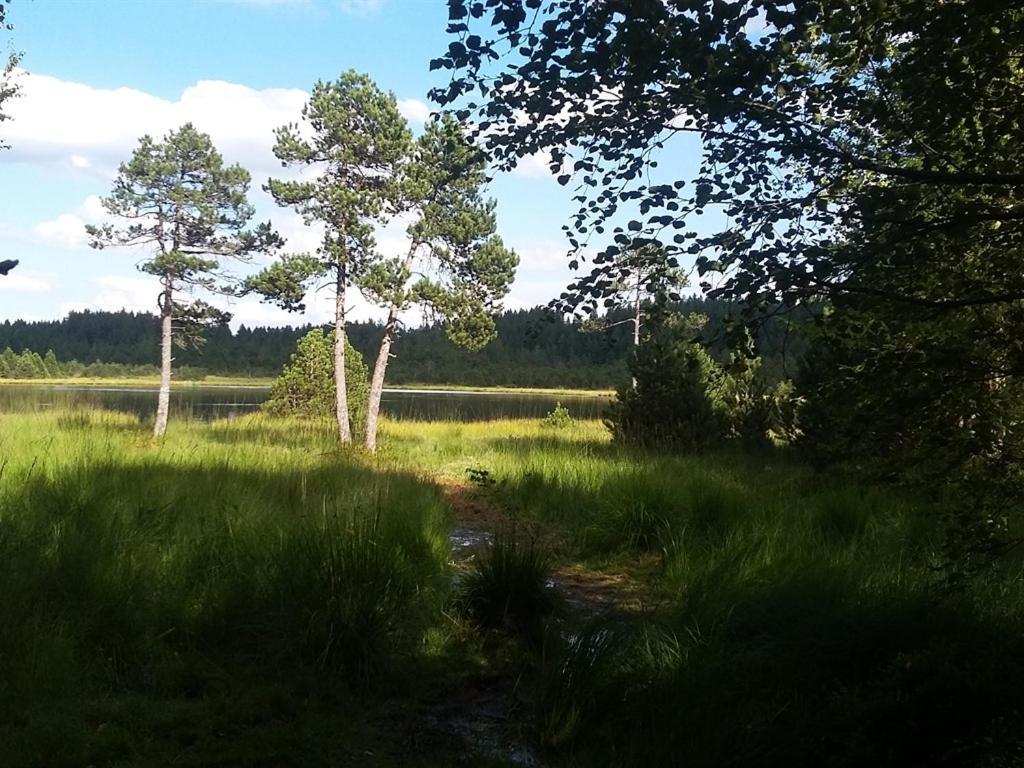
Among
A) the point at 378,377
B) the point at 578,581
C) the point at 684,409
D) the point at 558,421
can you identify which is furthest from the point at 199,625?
the point at 558,421

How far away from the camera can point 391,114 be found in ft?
70.5

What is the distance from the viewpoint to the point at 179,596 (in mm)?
4148

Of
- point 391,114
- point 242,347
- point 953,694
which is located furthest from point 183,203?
point 242,347

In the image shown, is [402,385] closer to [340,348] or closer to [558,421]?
[558,421]

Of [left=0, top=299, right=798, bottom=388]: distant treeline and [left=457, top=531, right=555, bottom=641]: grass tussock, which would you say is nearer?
[left=457, top=531, right=555, bottom=641]: grass tussock

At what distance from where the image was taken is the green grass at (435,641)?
2742mm

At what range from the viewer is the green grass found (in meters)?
2.74

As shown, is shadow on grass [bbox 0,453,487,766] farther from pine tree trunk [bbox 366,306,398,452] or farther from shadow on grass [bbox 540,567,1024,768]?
pine tree trunk [bbox 366,306,398,452]

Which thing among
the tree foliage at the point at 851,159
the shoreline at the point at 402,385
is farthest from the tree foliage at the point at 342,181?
the shoreline at the point at 402,385

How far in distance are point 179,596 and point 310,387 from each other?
27398 millimetres

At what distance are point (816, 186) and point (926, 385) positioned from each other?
102 cm

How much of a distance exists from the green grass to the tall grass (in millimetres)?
15

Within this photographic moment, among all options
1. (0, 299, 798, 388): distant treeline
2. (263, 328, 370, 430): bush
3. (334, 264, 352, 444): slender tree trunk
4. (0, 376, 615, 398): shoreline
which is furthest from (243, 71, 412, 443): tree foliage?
(0, 299, 798, 388): distant treeline

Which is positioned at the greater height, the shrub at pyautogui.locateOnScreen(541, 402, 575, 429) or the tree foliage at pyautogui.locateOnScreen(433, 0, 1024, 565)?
the tree foliage at pyautogui.locateOnScreen(433, 0, 1024, 565)
